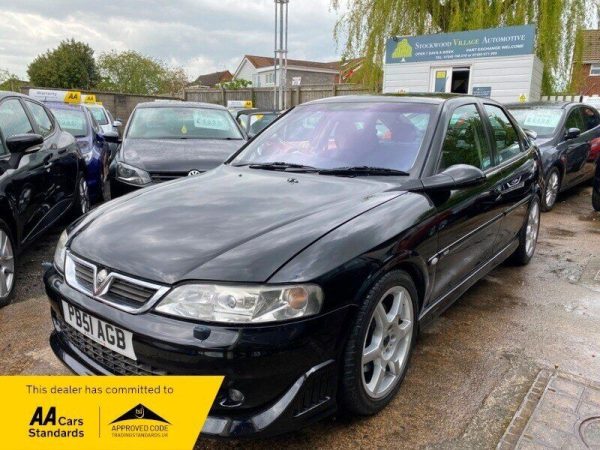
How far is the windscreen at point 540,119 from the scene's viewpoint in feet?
24.1

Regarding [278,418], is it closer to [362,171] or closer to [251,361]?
[251,361]

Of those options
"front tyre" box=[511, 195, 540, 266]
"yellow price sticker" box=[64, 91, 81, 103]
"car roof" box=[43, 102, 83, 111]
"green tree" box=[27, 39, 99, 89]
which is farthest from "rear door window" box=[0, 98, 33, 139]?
"green tree" box=[27, 39, 99, 89]

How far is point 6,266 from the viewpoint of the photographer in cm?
364

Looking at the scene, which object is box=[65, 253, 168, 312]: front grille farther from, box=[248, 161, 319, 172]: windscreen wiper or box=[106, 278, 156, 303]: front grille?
box=[248, 161, 319, 172]: windscreen wiper

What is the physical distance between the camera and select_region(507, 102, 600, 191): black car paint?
6985 millimetres

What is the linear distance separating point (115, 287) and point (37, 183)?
8.99 feet

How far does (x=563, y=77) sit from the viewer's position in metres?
14.6

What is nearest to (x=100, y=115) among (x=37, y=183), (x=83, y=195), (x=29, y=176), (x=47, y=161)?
(x=83, y=195)

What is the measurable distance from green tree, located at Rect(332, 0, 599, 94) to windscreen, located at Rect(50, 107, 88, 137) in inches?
404

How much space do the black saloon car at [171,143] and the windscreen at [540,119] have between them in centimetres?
438

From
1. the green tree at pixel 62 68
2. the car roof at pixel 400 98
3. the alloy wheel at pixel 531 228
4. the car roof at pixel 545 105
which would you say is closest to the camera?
the car roof at pixel 400 98

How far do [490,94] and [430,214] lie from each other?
1092cm

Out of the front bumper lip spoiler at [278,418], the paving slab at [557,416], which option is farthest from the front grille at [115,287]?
the paving slab at [557,416]

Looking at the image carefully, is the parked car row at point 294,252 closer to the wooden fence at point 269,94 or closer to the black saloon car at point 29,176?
the black saloon car at point 29,176
